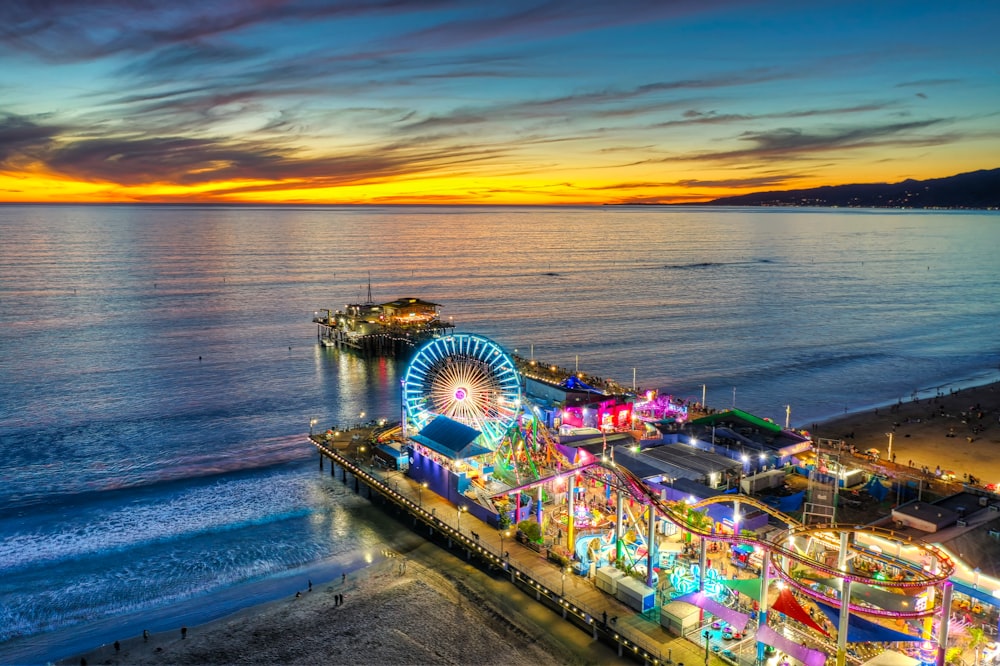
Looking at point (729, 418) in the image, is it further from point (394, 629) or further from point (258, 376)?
point (258, 376)

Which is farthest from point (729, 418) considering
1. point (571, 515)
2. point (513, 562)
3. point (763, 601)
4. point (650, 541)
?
point (763, 601)

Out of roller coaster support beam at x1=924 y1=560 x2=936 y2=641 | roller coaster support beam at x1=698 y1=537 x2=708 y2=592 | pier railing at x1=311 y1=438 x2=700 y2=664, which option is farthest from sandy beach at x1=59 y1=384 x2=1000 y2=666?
roller coaster support beam at x1=924 y1=560 x2=936 y2=641

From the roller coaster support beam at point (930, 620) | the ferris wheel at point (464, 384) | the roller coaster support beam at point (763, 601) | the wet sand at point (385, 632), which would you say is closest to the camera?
the roller coaster support beam at point (930, 620)

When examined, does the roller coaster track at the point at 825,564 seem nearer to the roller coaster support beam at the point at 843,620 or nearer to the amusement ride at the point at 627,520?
the amusement ride at the point at 627,520

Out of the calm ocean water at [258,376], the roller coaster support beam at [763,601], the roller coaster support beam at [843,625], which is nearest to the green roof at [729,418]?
the calm ocean water at [258,376]

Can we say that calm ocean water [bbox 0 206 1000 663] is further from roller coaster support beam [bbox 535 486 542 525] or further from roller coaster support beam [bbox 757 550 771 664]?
roller coaster support beam [bbox 757 550 771 664]

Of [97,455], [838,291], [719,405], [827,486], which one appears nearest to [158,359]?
[97,455]
